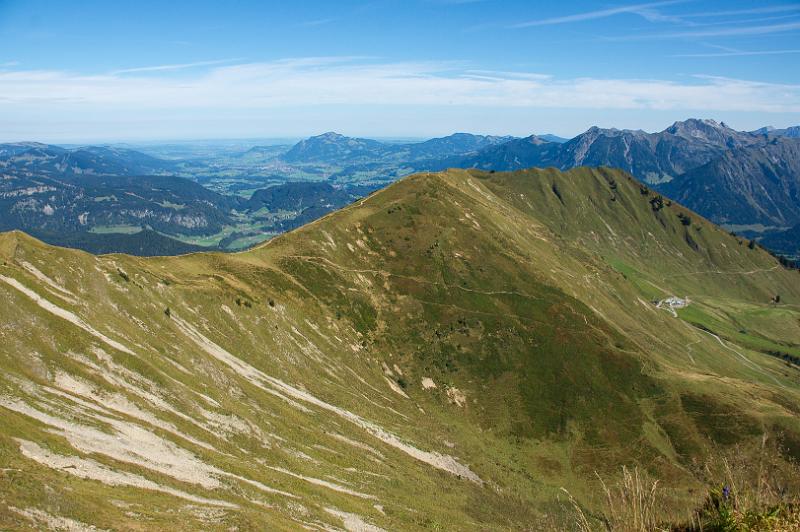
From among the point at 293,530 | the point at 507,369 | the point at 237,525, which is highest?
the point at 237,525

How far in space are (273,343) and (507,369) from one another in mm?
75976

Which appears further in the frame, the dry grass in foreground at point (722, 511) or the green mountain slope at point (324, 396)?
the green mountain slope at point (324, 396)

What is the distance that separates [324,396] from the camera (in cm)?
11594

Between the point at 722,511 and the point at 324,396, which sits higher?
the point at 722,511

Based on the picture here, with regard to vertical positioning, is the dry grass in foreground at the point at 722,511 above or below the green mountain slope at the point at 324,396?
above

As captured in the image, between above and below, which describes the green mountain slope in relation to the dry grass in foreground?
below

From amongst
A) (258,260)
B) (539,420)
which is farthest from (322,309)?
(539,420)

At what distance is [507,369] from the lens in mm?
159125

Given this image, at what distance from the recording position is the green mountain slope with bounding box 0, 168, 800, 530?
59.6 meters

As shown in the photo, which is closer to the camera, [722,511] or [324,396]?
[722,511]

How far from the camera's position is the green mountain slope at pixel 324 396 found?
59562 mm

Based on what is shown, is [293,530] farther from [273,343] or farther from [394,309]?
[394,309]

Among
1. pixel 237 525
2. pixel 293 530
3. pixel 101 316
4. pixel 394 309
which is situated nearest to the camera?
pixel 237 525

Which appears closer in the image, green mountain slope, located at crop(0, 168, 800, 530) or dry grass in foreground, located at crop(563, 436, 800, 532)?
dry grass in foreground, located at crop(563, 436, 800, 532)
